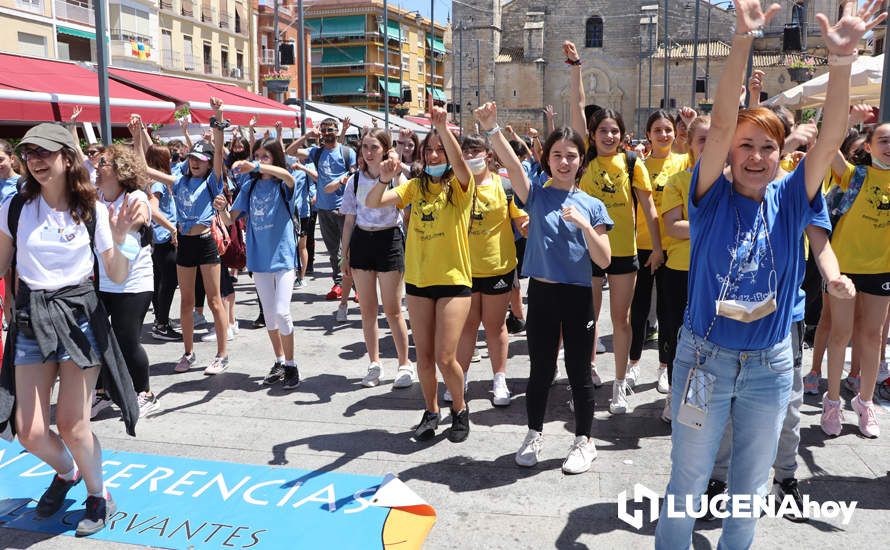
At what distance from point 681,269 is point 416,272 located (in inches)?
62.9

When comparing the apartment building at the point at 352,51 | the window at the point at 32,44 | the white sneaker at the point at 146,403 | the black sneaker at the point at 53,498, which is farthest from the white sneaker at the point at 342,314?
the apartment building at the point at 352,51

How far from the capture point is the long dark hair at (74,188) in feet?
12.1

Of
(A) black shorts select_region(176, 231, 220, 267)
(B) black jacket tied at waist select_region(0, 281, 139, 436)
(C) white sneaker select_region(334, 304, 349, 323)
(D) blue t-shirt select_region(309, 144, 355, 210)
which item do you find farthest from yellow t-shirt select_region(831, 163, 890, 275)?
(D) blue t-shirt select_region(309, 144, 355, 210)

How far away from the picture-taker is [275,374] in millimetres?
6090

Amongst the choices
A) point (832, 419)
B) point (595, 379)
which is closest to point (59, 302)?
point (595, 379)

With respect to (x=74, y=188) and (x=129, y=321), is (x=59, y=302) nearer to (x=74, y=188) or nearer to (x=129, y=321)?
(x=74, y=188)

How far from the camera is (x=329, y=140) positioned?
1001 cm

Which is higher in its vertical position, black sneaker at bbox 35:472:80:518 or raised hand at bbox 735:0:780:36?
raised hand at bbox 735:0:780:36

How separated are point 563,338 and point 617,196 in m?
1.33

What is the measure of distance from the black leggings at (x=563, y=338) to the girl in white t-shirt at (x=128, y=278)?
8.16 feet

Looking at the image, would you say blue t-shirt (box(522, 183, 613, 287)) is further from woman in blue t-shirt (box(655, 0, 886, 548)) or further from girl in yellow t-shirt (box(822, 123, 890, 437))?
girl in yellow t-shirt (box(822, 123, 890, 437))

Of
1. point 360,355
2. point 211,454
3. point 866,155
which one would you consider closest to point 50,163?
point 211,454

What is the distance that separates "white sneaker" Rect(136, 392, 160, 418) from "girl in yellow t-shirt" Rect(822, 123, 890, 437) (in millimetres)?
4537

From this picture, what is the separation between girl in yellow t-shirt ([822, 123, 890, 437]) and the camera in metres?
4.68
